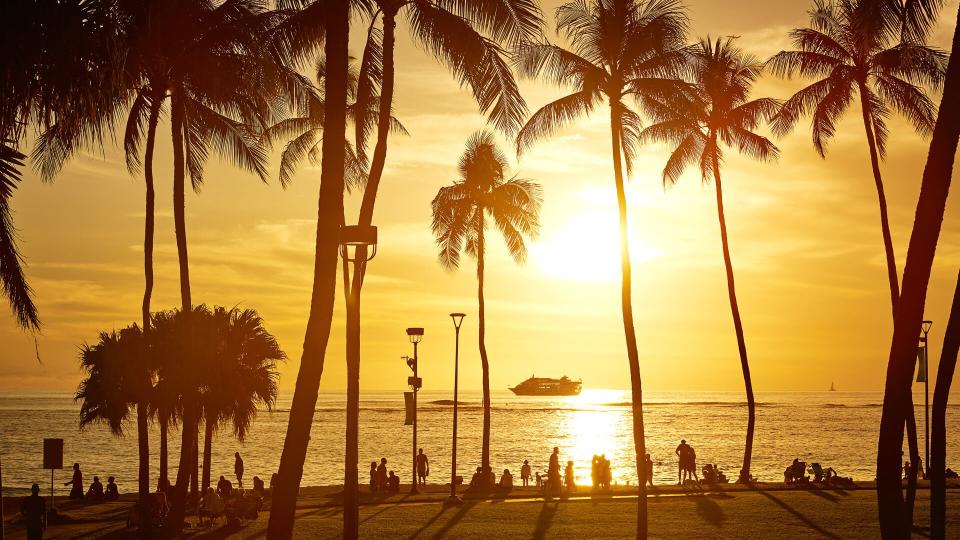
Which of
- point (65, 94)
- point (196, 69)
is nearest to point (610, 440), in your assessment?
point (196, 69)

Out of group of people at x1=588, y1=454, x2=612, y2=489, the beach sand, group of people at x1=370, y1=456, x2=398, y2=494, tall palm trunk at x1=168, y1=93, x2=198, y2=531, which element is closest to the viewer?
the beach sand

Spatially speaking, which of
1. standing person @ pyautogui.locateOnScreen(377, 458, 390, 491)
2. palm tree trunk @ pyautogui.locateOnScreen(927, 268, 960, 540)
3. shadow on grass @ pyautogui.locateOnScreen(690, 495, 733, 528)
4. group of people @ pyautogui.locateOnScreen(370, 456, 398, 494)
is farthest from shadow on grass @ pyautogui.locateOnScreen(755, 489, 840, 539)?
standing person @ pyautogui.locateOnScreen(377, 458, 390, 491)

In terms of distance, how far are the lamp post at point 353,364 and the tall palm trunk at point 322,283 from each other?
1508 millimetres

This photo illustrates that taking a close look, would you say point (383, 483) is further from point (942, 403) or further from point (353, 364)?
point (942, 403)

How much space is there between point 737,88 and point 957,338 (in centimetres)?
2611

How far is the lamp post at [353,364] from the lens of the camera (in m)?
17.7

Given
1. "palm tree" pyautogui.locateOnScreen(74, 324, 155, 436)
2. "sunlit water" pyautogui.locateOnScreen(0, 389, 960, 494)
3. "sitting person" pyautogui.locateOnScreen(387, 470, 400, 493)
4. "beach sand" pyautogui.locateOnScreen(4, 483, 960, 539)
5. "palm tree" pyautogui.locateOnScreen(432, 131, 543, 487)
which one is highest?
"palm tree" pyautogui.locateOnScreen(432, 131, 543, 487)

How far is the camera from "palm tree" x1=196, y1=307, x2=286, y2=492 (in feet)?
108

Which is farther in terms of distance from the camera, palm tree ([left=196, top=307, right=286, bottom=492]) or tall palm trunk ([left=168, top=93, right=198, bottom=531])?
palm tree ([left=196, top=307, right=286, bottom=492])

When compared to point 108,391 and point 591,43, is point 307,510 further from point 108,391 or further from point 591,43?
point 591,43

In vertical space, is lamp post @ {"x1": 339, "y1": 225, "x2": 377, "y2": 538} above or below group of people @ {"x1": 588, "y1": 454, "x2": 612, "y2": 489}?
above

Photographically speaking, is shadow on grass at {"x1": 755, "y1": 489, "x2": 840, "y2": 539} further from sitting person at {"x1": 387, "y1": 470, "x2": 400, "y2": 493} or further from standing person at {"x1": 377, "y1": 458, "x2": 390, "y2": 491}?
standing person at {"x1": 377, "y1": 458, "x2": 390, "y2": 491}

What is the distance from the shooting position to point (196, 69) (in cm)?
2488

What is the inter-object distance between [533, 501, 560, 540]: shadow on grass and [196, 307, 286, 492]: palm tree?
1013cm
